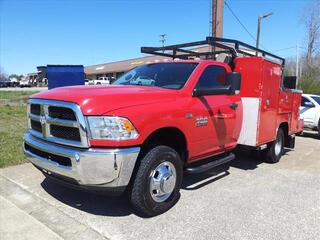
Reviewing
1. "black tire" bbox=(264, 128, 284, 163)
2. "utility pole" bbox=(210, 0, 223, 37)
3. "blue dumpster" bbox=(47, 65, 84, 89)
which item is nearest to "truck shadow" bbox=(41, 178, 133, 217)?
"black tire" bbox=(264, 128, 284, 163)

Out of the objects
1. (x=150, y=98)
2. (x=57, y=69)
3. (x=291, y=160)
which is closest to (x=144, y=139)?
(x=150, y=98)

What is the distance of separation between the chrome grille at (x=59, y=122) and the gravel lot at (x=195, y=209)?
94 centimetres

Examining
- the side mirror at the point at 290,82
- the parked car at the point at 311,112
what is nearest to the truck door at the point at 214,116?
the side mirror at the point at 290,82

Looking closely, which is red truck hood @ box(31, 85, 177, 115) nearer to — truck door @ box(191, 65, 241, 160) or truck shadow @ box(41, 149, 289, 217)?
truck door @ box(191, 65, 241, 160)

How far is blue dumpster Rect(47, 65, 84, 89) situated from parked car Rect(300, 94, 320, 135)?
7912mm

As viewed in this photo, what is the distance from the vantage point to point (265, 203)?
15.3 ft

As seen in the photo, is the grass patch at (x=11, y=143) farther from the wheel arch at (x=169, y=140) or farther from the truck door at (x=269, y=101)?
the truck door at (x=269, y=101)

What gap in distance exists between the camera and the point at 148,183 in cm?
393

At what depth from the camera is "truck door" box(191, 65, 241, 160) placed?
188 inches

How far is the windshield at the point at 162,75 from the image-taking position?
16.0 ft

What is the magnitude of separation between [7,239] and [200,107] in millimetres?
2887

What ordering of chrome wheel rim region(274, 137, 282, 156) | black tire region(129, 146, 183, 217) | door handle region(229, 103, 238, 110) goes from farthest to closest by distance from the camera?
chrome wheel rim region(274, 137, 282, 156) < door handle region(229, 103, 238, 110) < black tire region(129, 146, 183, 217)

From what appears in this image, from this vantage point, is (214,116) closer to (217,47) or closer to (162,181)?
(162,181)

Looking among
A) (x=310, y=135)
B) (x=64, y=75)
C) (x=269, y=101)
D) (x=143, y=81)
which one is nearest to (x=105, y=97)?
(x=143, y=81)
